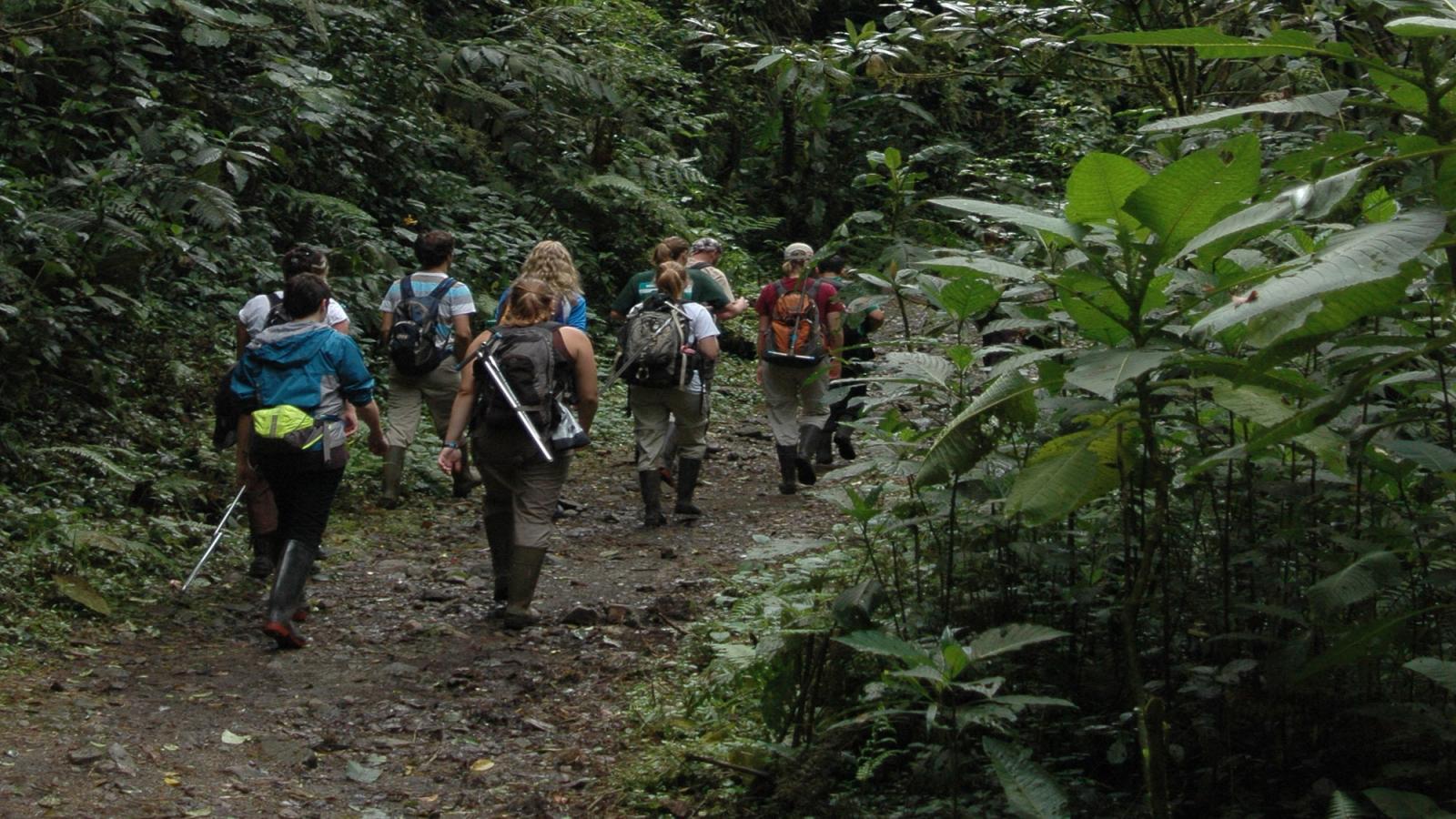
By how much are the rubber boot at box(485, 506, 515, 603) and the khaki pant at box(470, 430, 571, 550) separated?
9.8 inches

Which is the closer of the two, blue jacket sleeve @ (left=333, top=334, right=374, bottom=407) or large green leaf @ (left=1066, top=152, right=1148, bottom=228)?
large green leaf @ (left=1066, top=152, right=1148, bottom=228)

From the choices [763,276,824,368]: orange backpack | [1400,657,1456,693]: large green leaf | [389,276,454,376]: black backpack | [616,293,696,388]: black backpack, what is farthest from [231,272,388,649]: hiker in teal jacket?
[1400,657,1456,693]: large green leaf

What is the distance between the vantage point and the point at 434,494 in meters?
11.4

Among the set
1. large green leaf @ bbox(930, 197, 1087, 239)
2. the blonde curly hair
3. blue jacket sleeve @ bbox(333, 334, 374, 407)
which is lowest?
the blonde curly hair

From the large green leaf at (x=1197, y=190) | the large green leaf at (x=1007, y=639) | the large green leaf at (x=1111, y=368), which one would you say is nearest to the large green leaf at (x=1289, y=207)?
the large green leaf at (x=1197, y=190)

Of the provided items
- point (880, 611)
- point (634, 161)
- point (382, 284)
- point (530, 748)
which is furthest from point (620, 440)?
point (880, 611)

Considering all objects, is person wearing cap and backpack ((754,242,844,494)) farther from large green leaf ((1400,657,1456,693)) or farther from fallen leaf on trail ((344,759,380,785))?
large green leaf ((1400,657,1456,693))

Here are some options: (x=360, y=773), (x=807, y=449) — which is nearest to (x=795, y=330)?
(x=807, y=449)

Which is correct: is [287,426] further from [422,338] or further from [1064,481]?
[1064,481]

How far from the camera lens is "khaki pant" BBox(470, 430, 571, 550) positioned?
774 cm

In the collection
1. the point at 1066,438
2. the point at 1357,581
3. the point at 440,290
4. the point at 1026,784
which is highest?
the point at 1066,438

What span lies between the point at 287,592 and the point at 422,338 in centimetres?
331

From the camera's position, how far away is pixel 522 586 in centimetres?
786

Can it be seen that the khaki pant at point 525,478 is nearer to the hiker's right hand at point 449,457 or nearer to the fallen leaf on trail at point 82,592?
the hiker's right hand at point 449,457
